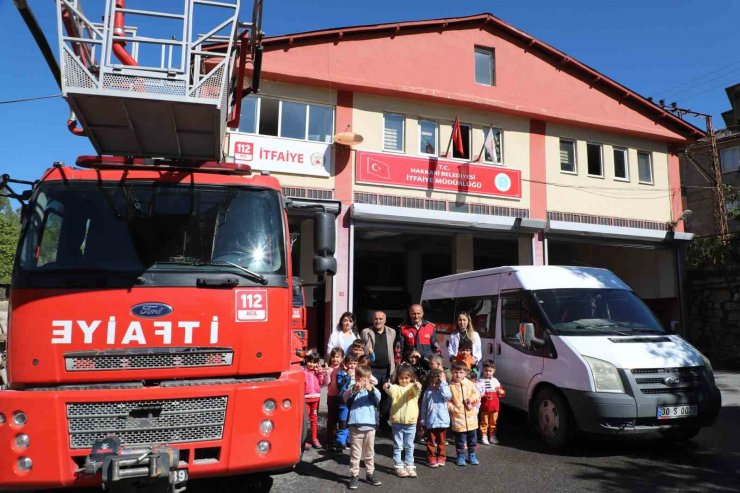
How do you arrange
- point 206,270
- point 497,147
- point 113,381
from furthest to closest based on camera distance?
point 497,147 → point 206,270 → point 113,381

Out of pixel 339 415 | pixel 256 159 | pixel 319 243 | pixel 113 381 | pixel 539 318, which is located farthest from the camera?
pixel 256 159

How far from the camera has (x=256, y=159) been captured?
13.6 m

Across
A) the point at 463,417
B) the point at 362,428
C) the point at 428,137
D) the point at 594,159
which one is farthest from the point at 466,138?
the point at 362,428

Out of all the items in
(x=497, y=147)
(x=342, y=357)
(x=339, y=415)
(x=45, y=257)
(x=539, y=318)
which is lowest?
(x=339, y=415)

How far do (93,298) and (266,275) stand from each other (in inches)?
49.5

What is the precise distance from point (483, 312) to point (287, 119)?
8.19m

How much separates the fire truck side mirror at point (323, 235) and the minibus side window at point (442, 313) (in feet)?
16.6

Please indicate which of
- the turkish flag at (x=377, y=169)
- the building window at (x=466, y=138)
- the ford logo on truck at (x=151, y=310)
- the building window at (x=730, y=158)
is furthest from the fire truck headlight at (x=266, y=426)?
the building window at (x=730, y=158)

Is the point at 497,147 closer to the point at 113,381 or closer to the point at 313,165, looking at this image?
the point at 313,165

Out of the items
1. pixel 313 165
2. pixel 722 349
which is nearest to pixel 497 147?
pixel 313 165

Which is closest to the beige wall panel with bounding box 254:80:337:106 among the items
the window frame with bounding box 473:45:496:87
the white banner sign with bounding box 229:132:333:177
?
the white banner sign with bounding box 229:132:333:177

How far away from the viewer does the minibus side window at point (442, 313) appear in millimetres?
9719

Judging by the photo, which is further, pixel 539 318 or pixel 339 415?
pixel 539 318

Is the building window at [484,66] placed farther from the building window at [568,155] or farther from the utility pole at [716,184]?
the utility pole at [716,184]
